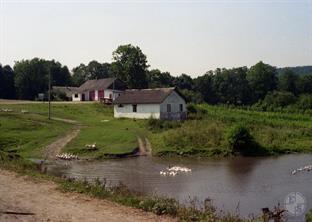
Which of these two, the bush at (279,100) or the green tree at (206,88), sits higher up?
the green tree at (206,88)

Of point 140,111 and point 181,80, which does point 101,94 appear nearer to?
point 140,111

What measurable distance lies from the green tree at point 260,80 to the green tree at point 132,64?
1659 inches

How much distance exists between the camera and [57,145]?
38.1 m

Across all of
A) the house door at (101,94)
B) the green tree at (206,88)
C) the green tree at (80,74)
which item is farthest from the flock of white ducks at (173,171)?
the green tree at (80,74)

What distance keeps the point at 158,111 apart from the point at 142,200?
36.2 m

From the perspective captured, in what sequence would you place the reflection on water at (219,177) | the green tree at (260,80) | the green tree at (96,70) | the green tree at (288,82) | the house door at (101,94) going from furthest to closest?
the green tree at (96,70) → the green tree at (288,82) → the green tree at (260,80) → the house door at (101,94) → the reflection on water at (219,177)

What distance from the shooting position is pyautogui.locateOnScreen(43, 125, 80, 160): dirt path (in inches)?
1381

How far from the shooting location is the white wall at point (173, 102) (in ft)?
167

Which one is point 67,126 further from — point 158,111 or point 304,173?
point 304,173

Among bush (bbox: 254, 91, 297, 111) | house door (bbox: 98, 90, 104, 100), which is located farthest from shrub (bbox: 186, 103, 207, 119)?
bush (bbox: 254, 91, 297, 111)

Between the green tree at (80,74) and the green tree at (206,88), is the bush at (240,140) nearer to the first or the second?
the green tree at (206,88)

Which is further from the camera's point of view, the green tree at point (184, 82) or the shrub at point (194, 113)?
the green tree at point (184, 82)

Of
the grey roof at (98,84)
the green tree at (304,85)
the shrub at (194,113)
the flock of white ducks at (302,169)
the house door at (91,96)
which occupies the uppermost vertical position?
the green tree at (304,85)

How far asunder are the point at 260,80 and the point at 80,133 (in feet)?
245
